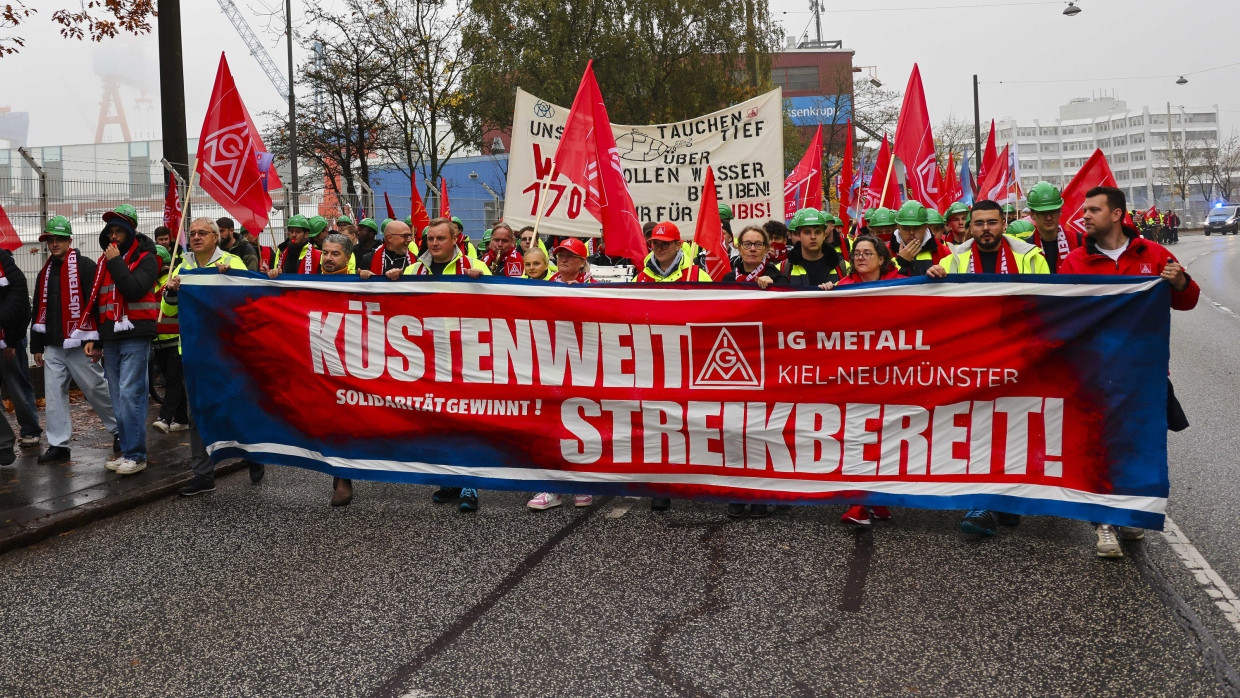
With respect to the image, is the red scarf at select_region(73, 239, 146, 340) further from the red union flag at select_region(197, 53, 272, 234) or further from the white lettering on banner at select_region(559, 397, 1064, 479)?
the white lettering on banner at select_region(559, 397, 1064, 479)

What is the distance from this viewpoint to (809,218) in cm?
766

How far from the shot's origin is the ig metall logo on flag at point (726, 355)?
5781mm

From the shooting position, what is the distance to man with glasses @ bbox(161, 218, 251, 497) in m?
6.81

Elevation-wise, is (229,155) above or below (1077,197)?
above

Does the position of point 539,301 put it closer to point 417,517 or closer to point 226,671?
point 417,517

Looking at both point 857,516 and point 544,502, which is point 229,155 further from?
point 857,516

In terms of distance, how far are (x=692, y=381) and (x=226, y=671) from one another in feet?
9.84

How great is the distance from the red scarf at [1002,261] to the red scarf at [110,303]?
5.76m

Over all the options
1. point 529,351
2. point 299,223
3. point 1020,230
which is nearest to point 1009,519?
point 529,351

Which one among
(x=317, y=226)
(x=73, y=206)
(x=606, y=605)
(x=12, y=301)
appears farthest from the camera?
(x=317, y=226)

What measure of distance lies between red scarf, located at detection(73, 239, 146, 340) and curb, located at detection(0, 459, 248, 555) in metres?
1.17

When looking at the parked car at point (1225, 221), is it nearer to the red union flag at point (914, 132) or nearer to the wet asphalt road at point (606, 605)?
the red union flag at point (914, 132)

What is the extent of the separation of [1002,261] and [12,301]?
7.21 m

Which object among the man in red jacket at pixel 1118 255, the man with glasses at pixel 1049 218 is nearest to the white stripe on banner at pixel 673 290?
the man in red jacket at pixel 1118 255
